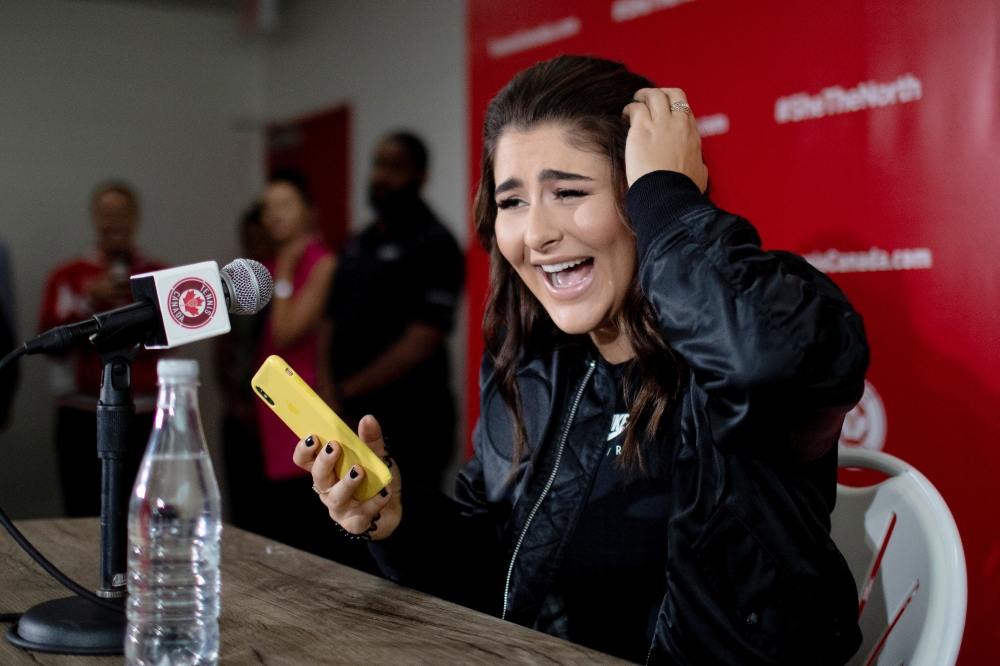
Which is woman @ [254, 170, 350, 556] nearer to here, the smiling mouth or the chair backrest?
the smiling mouth

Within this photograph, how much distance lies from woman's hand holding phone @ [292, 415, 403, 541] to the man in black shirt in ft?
6.30

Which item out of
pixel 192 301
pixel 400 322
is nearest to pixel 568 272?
pixel 192 301

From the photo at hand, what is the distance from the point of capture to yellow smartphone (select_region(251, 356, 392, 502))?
3.40ft

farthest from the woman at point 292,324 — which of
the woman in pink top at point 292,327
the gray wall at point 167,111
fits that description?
the gray wall at point 167,111

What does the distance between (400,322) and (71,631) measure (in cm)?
230

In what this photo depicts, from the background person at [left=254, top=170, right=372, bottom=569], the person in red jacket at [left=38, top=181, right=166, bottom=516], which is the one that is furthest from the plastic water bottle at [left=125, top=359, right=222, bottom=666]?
the person in red jacket at [left=38, top=181, right=166, bottom=516]

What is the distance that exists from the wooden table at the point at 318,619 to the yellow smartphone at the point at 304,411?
0.17 metres

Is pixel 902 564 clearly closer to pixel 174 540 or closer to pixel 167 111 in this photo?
pixel 174 540

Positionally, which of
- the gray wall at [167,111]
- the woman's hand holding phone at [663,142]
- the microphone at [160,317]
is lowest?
the microphone at [160,317]

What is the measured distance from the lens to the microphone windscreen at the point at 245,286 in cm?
99

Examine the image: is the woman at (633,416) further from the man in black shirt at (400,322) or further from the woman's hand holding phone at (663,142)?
the man in black shirt at (400,322)

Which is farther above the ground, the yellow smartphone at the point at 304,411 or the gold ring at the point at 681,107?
the gold ring at the point at 681,107

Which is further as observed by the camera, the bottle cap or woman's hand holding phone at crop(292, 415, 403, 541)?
woman's hand holding phone at crop(292, 415, 403, 541)

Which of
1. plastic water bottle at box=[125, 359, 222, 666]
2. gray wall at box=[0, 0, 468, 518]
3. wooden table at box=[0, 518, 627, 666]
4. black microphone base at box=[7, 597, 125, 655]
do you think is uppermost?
gray wall at box=[0, 0, 468, 518]
